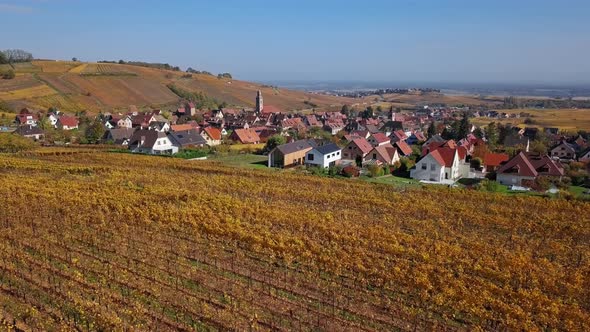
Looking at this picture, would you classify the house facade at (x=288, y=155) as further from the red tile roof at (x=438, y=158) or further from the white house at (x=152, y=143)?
the white house at (x=152, y=143)

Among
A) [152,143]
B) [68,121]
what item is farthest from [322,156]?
[68,121]

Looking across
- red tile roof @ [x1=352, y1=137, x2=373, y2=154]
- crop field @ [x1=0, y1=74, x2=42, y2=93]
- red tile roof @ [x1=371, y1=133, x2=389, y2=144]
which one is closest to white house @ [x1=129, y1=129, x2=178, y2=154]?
red tile roof @ [x1=352, y1=137, x2=373, y2=154]

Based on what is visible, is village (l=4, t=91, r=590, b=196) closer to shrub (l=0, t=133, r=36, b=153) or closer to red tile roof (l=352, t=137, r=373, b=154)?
red tile roof (l=352, t=137, r=373, b=154)

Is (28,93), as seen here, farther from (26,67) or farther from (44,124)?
(44,124)

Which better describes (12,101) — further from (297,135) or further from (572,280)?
(572,280)

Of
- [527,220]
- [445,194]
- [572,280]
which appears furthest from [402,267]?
[445,194]
